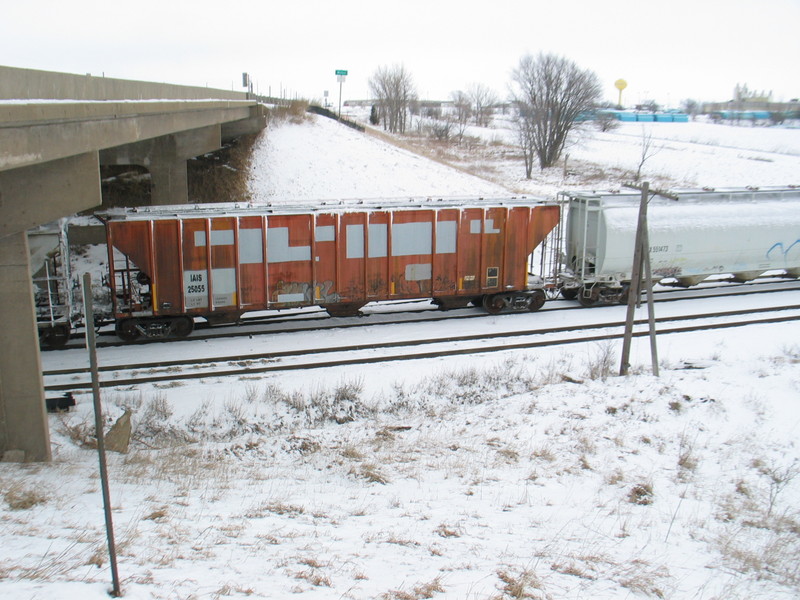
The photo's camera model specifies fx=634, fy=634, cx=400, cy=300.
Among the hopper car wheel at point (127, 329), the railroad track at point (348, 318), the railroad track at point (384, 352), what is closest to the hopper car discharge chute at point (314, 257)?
the hopper car wheel at point (127, 329)

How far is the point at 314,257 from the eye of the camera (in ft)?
56.9

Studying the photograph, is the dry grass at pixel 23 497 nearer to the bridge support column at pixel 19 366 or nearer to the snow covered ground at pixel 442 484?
the snow covered ground at pixel 442 484

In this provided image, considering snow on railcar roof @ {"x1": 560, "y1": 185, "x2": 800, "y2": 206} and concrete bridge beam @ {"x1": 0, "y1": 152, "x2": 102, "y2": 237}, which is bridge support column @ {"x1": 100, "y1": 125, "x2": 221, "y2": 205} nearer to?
snow on railcar roof @ {"x1": 560, "y1": 185, "x2": 800, "y2": 206}

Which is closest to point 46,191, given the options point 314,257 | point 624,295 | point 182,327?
point 182,327

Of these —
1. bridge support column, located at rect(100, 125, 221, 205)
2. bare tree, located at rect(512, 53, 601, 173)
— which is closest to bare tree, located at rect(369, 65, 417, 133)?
bare tree, located at rect(512, 53, 601, 173)

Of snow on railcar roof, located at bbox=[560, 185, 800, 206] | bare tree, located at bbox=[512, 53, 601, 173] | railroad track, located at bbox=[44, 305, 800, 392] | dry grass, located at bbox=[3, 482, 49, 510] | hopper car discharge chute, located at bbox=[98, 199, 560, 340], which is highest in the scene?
bare tree, located at bbox=[512, 53, 601, 173]

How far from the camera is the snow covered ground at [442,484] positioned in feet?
19.9

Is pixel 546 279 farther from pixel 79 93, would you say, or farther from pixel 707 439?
pixel 79 93

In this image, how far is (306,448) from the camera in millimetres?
10523

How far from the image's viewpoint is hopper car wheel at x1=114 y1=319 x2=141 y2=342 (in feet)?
53.8

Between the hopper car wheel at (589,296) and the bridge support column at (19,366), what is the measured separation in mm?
15403

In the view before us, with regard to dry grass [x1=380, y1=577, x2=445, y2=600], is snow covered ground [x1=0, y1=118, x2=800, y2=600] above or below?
below

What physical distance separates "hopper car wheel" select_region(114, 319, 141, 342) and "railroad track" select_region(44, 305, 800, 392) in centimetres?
185

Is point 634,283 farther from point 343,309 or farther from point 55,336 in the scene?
point 55,336
